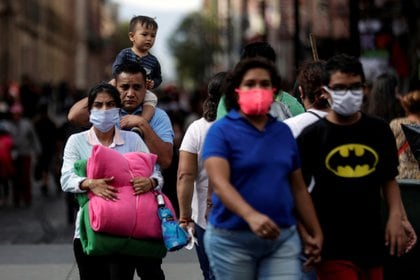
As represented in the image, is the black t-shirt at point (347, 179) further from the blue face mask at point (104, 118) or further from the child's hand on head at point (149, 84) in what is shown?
the child's hand on head at point (149, 84)

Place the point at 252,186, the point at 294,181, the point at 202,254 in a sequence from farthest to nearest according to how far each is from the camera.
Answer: the point at 202,254, the point at 294,181, the point at 252,186

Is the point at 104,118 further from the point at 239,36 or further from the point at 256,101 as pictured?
the point at 239,36

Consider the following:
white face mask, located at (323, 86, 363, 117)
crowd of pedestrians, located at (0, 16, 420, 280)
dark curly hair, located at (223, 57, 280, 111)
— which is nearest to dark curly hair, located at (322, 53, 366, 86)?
crowd of pedestrians, located at (0, 16, 420, 280)

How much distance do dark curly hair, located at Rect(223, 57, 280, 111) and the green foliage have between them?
83426 mm

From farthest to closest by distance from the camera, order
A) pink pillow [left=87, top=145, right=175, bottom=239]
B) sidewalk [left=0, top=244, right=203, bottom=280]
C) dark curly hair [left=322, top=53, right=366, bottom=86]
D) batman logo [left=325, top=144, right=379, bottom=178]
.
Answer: sidewalk [left=0, top=244, right=203, bottom=280], pink pillow [left=87, top=145, right=175, bottom=239], dark curly hair [left=322, top=53, right=366, bottom=86], batman logo [left=325, top=144, right=379, bottom=178]

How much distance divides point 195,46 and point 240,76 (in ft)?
389

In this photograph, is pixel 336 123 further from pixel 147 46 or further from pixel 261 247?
pixel 147 46

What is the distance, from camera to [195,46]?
125 metres

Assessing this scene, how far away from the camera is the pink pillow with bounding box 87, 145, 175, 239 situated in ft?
25.2

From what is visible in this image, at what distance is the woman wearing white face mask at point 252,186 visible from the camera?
20.6 feet

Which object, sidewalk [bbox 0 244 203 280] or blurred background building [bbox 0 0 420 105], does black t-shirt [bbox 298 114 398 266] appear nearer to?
blurred background building [bbox 0 0 420 105]

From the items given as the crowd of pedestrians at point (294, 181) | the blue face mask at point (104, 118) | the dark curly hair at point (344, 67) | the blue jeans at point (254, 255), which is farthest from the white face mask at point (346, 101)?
the blue face mask at point (104, 118)

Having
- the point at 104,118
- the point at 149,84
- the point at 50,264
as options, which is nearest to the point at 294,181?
the point at 104,118

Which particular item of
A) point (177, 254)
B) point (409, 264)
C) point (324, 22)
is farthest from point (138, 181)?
point (324, 22)
